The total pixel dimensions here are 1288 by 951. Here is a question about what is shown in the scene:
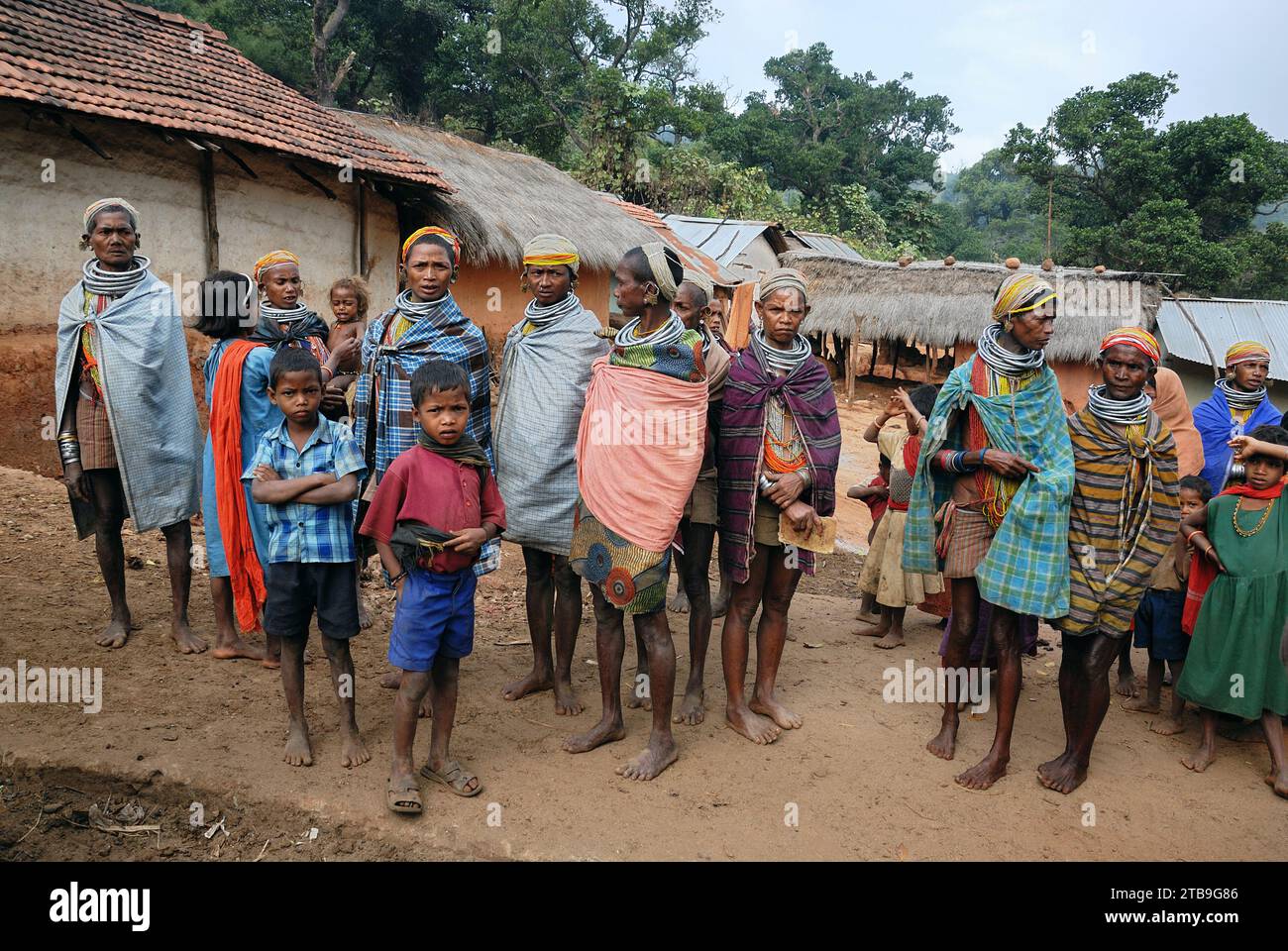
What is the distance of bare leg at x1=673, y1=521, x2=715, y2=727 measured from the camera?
3.91 m

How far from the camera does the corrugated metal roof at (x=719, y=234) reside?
20.2m

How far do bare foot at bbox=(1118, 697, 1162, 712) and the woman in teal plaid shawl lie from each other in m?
1.21

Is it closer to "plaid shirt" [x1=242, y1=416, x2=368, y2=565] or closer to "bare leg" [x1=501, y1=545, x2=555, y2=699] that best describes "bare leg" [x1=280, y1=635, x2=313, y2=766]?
"plaid shirt" [x1=242, y1=416, x2=368, y2=565]

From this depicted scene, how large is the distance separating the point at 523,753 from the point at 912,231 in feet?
106

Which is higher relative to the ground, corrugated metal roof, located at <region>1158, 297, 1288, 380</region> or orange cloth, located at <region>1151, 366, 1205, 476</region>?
corrugated metal roof, located at <region>1158, 297, 1288, 380</region>

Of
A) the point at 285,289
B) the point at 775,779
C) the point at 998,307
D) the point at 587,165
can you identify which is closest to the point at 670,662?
the point at 775,779

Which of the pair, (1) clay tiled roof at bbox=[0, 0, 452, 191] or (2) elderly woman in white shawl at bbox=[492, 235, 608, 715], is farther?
(1) clay tiled roof at bbox=[0, 0, 452, 191]

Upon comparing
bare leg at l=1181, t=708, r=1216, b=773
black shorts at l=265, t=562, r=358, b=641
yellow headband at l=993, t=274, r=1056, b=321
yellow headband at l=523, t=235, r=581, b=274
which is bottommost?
bare leg at l=1181, t=708, r=1216, b=773

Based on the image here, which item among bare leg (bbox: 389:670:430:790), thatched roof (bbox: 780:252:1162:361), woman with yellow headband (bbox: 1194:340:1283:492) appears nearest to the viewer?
bare leg (bbox: 389:670:430:790)

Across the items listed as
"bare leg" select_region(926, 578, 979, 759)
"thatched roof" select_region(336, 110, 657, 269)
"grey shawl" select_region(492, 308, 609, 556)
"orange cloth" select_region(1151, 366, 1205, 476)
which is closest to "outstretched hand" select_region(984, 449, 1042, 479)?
"bare leg" select_region(926, 578, 979, 759)

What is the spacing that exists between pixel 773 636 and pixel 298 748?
2060mm

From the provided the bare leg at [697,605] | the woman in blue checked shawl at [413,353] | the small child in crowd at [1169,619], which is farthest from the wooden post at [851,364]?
the woman in blue checked shawl at [413,353]

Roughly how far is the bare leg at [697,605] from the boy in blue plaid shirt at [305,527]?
1.42 meters

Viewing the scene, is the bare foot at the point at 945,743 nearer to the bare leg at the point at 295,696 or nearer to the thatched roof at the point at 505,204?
the bare leg at the point at 295,696
